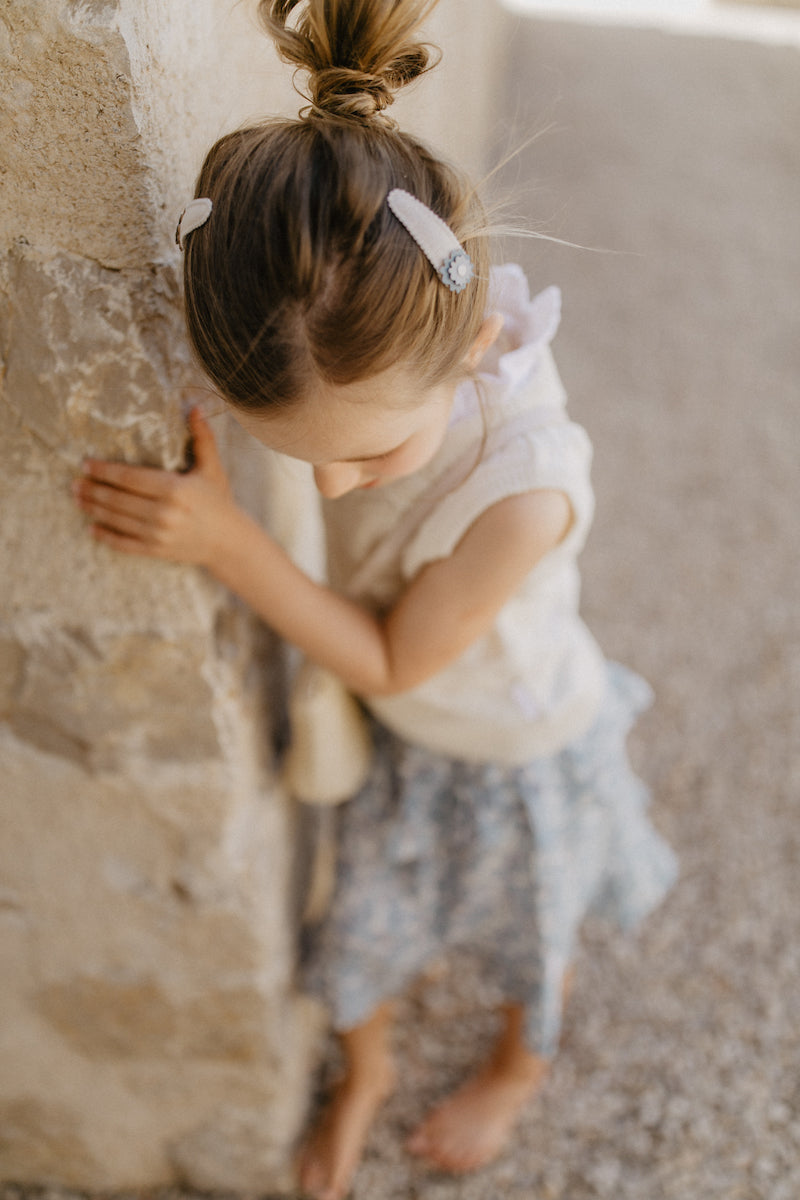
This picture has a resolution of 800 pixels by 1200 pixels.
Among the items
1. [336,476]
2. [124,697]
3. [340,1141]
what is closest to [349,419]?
[336,476]

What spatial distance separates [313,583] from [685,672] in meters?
1.44

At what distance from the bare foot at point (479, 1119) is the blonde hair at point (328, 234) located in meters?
1.23

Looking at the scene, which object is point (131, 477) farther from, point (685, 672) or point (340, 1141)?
point (685, 672)

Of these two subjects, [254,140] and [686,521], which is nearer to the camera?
[254,140]

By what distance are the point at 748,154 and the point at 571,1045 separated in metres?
3.87

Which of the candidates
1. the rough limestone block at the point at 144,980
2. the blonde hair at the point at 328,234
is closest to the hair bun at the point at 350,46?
the blonde hair at the point at 328,234

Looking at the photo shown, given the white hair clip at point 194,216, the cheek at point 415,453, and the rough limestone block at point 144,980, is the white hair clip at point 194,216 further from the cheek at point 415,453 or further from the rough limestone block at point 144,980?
the rough limestone block at point 144,980

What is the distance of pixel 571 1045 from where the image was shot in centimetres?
162

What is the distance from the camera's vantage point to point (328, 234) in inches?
25.1

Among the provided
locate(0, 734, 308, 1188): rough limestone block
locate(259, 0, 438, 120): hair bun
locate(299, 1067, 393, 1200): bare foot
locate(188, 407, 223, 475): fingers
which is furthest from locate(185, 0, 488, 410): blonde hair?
locate(299, 1067, 393, 1200): bare foot

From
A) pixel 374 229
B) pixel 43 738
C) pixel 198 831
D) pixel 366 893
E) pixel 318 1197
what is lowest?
pixel 318 1197

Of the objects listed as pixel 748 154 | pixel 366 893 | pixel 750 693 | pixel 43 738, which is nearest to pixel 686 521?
pixel 750 693

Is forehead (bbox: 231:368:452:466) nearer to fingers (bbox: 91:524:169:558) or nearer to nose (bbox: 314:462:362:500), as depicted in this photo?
nose (bbox: 314:462:362:500)

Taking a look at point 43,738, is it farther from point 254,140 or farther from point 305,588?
point 254,140
